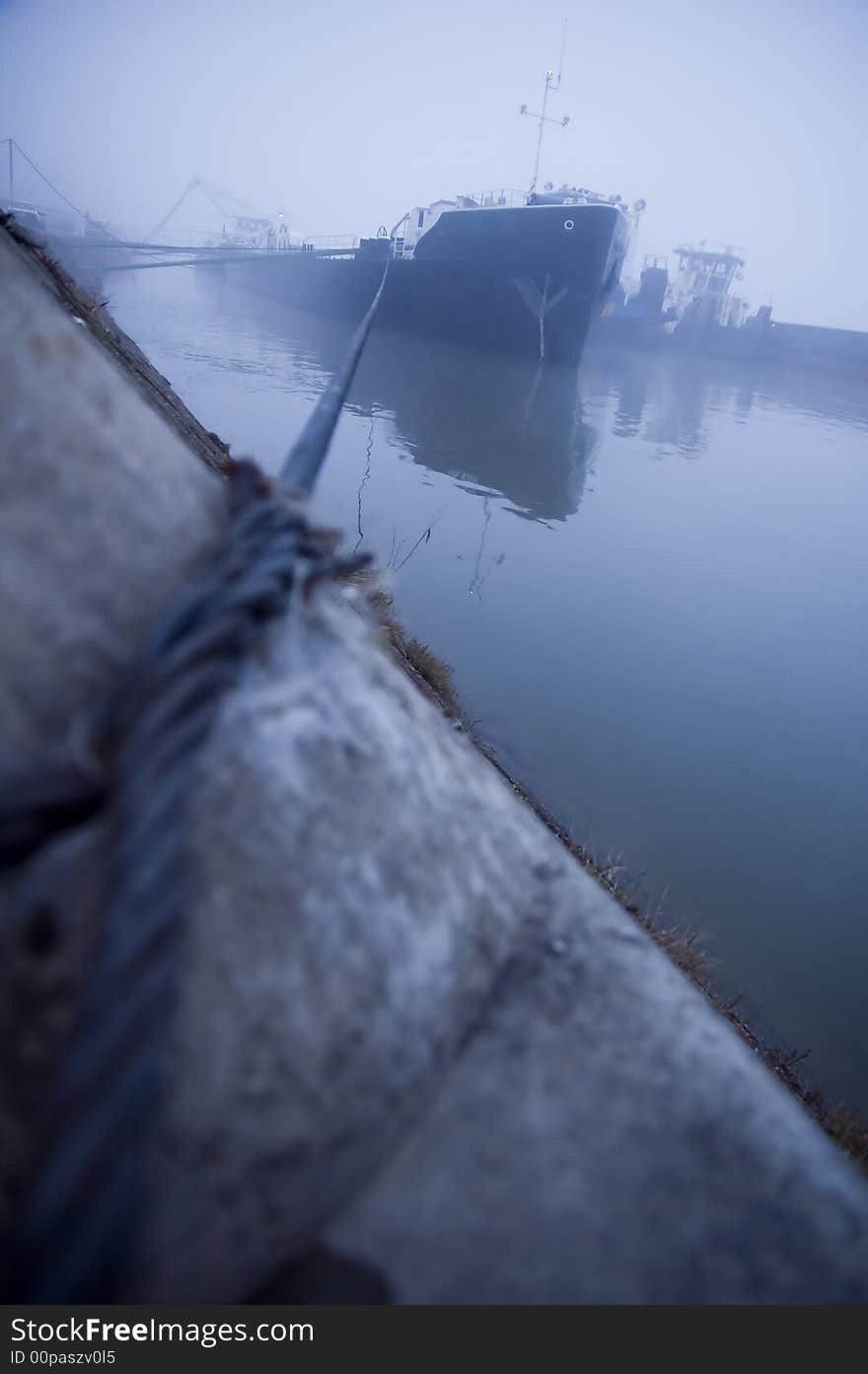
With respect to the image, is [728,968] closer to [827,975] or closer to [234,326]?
[827,975]

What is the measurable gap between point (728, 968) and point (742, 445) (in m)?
17.7

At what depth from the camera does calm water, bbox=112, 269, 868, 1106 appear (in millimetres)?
4438

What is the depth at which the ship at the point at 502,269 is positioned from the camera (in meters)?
20.8

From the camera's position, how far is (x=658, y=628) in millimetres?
7414

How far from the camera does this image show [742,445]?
18.4 m

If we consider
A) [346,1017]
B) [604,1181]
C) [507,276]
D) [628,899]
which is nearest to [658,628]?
[628,899]

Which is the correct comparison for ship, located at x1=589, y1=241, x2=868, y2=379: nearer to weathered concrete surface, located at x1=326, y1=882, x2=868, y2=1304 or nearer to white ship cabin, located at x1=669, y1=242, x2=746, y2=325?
white ship cabin, located at x1=669, y1=242, x2=746, y2=325

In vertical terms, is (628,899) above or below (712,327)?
below

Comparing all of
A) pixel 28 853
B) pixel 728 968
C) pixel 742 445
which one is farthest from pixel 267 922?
pixel 742 445

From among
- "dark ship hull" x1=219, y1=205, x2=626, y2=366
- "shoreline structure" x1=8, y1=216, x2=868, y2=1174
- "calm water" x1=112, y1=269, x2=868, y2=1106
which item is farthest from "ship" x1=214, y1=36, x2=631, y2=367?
"shoreline structure" x1=8, y1=216, x2=868, y2=1174

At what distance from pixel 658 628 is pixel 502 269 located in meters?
18.7

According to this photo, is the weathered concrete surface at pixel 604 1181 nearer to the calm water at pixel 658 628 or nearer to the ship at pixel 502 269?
the calm water at pixel 658 628

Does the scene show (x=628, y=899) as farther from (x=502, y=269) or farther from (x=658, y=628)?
(x=502, y=269)

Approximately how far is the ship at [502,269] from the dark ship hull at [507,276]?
0.03 meters
